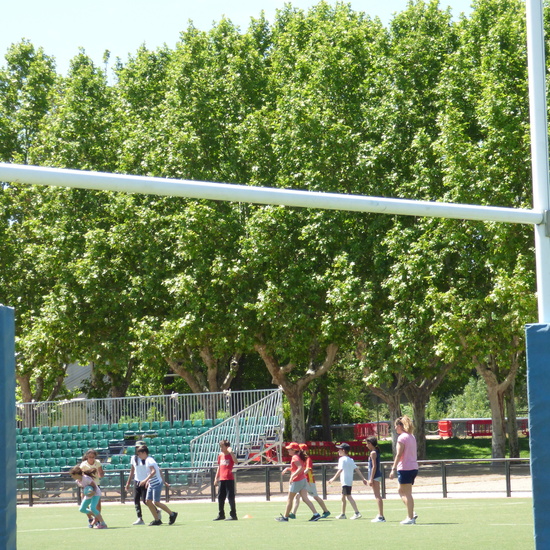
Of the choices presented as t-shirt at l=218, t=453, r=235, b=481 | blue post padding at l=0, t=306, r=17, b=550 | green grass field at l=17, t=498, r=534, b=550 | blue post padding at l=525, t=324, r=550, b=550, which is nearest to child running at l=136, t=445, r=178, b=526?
green grass field at l=17, t=498, r=534, b=550

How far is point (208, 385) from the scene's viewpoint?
4456 cm

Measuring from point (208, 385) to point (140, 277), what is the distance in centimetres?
762

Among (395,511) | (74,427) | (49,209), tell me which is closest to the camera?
(395,511)

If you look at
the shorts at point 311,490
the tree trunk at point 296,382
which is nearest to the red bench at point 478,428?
the tree trunk at point 296,382

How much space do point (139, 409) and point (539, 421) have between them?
1089 inches

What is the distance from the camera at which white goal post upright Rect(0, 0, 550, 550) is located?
7.37 m

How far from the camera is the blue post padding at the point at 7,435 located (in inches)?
285

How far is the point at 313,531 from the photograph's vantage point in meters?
17.3

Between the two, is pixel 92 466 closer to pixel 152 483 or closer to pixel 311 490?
pixel 152 483

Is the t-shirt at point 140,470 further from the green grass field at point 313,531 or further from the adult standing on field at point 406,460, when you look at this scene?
the adult standing on field at point 406,460

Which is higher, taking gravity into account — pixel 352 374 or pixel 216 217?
pixel 216 217

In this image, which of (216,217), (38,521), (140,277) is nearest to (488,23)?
(216,217)

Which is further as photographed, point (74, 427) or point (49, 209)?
point (49, 209)

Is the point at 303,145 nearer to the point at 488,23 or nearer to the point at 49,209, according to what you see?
the point at 488,23
